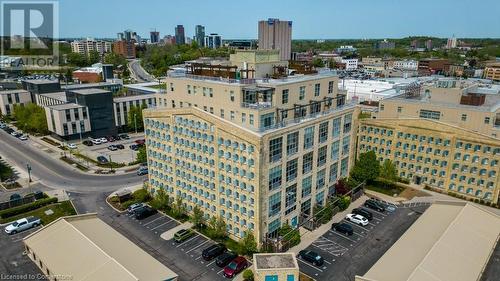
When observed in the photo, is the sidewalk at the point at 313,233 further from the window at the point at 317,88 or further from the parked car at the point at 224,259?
the window at the point at 317,88

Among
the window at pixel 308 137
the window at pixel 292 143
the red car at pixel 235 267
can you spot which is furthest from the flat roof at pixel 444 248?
the window at pixel 308 137

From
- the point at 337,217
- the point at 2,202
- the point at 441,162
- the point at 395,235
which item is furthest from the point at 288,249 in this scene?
the point at 2,202

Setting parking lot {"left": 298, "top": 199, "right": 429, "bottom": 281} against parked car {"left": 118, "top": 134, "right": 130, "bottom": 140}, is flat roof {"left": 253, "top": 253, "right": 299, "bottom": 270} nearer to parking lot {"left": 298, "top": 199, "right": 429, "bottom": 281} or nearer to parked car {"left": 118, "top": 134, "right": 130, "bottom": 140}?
parking lot {"left": 298, "top": 199, "right": 429, "bottom": 281}

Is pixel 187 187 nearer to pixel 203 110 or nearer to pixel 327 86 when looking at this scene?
pixel 203 110

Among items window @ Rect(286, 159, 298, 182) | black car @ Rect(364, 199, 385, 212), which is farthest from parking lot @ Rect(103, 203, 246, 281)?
black car @ Rect(364, 199, 385, 212)

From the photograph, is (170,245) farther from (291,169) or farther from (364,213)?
(364,213)

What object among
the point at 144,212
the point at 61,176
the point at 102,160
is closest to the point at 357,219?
the point at 144,212
